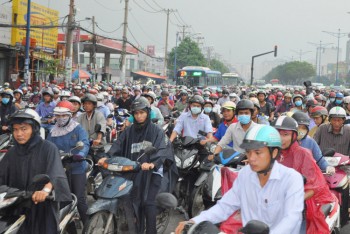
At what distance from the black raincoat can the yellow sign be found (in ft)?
96.2

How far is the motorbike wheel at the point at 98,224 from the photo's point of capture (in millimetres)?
5023

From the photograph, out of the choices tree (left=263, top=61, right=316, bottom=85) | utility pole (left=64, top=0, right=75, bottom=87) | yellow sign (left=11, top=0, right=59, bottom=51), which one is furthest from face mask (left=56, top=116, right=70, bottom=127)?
tree (left=263, top=61, right=316, bottom=85)

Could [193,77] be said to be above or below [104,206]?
above

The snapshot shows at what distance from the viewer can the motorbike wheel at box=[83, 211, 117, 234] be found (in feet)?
16.5

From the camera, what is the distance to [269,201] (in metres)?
3.40

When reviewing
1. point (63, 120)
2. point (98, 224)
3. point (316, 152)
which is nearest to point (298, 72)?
point (63, 120)

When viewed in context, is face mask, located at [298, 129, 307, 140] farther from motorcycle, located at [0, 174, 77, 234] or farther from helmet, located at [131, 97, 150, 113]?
motorcycle, located at [0, 174, 77, 234]

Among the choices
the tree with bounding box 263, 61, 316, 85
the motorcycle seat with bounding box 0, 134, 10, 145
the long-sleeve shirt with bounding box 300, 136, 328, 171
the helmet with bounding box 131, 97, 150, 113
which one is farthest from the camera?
the tree with bounding box 263, 61, 316, 85

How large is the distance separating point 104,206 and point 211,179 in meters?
1.54

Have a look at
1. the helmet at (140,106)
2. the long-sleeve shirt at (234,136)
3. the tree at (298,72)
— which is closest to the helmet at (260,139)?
the helmet at (140,106)

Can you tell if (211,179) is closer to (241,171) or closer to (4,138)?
(241,171)

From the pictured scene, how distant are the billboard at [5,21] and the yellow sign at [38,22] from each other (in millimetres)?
243

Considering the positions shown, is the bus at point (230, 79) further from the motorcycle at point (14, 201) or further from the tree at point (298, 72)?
the tree at point (298, 72)

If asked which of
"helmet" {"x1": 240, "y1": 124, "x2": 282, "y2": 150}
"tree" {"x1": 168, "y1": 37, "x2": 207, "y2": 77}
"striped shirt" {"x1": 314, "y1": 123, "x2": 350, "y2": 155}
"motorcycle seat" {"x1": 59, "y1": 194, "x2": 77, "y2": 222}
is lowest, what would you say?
"motorcycle seat" {"x1": 59, "y1": 194, "x2": 77, "y2": 222}
